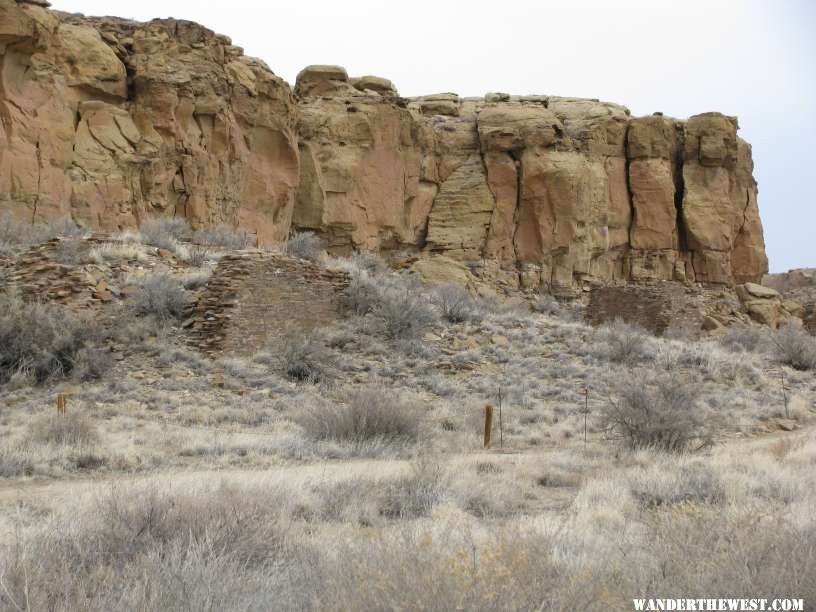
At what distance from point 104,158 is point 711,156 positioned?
93.4 feet

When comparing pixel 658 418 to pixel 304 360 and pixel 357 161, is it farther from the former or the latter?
pixel 357 161

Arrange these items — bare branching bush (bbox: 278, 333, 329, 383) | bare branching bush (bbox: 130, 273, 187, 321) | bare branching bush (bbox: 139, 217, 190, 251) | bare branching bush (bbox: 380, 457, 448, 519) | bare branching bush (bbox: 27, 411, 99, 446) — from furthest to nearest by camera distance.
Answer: bare branching bush (bbox: 139, 217, 190, 251) → bare branching bush (bbox: 130, 273, 187, 321) → bare branching bush (bbox: 278, 333, 329, 383) → bare branching bush (bbox: 27, 411, 99, 446) → bare branching bush (bbox: 380, 457, 448, 519)

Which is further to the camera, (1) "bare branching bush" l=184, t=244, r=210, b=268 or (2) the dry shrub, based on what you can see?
(1) "bare branching bush" l=184, t=244, r=210, b=268

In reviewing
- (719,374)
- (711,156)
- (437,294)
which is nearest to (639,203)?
(711,156)

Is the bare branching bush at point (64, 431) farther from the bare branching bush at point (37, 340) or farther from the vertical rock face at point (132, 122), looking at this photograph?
the vertical rock face at point (132, 122)

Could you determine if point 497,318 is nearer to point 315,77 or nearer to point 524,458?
point 524,458

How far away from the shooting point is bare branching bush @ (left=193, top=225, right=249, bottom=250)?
75.9ft

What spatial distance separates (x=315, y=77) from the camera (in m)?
34.4

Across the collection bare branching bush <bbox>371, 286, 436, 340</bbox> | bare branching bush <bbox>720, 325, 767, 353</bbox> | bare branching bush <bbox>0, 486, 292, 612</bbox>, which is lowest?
bare branching bush <bbox>0, 486, 292, 612</bbox>

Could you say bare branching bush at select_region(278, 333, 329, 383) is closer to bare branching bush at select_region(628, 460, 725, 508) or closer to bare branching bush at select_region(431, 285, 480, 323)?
bare branching bush at select_region(431, 285, 480, 323)

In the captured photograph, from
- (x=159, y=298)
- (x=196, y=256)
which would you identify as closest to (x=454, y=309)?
(x=196, y=256)

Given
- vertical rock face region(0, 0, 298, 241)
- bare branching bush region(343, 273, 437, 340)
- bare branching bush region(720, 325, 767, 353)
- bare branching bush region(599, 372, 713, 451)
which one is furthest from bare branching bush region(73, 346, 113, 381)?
bare branching bush region(720, 325, 767, 353)

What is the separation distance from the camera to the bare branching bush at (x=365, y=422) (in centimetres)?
1071

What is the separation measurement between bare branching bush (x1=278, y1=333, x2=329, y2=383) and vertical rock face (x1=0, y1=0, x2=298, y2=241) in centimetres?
1183
